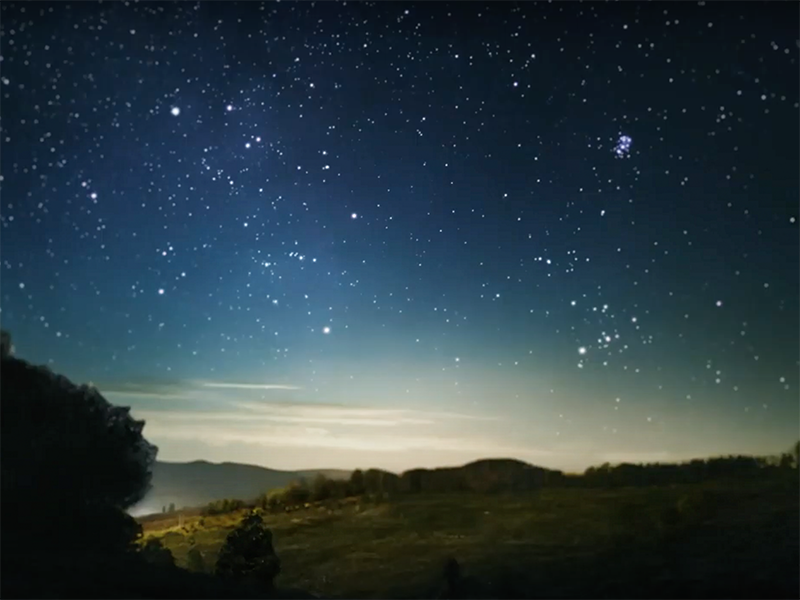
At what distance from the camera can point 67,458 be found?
32.4 feet

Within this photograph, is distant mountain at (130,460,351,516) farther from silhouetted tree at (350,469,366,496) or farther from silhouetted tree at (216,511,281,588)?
silhouetted tree at (216,511,281,588)

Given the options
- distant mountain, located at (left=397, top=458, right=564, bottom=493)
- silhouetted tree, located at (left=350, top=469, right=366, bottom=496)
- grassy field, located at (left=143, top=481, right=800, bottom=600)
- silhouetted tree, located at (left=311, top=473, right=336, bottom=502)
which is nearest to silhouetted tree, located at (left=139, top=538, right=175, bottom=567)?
grassy field, located at (left=143, top=481, right=800, bottom=600)

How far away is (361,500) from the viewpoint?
11.0 m

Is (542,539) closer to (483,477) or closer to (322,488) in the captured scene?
(483,477)

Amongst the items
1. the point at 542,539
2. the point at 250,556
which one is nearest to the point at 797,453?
the point at 542,539

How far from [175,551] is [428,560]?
3628mm

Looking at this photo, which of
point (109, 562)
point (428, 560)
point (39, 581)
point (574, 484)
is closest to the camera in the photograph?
point (39, 581)

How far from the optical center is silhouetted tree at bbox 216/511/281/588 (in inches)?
392

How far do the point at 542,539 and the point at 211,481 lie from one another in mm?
4933

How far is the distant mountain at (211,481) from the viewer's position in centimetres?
1104

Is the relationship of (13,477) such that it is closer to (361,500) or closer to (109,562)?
(109,562)

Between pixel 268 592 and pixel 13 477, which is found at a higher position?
pixel 13 477

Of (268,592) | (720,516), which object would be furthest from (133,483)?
(720,516)

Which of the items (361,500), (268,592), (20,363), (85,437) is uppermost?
(20,363)
